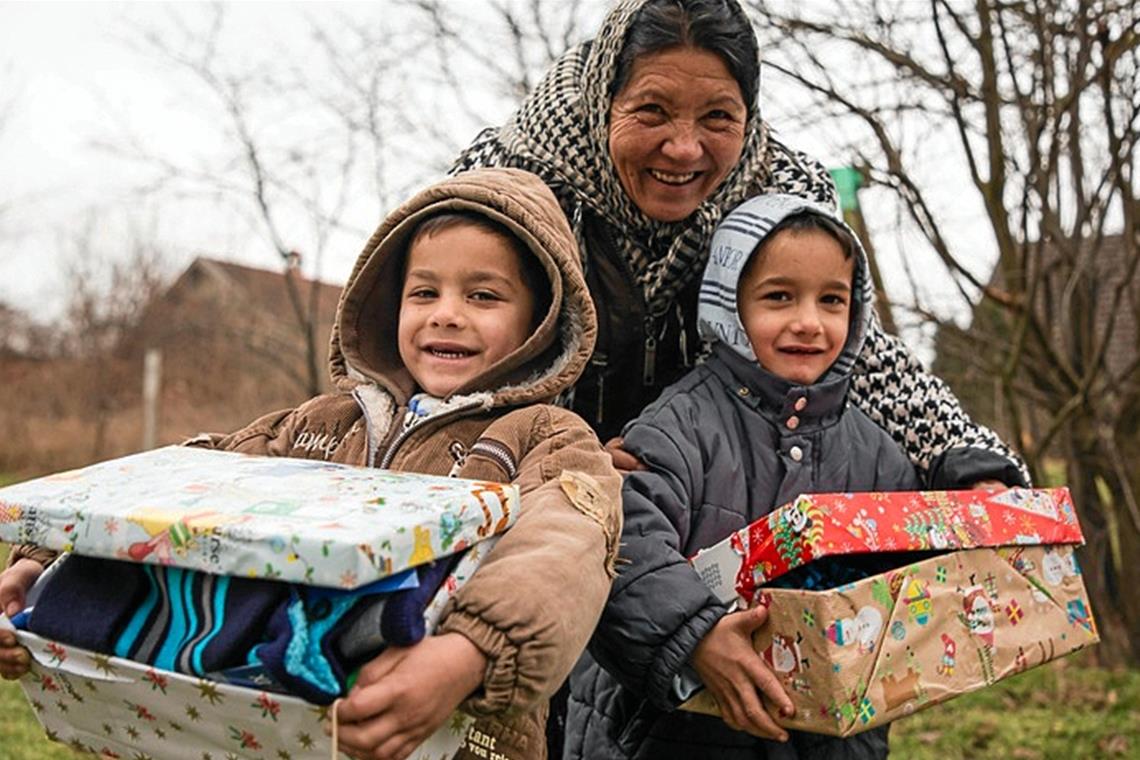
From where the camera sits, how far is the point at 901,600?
1.81 meters

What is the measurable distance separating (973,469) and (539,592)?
1141 millimetres

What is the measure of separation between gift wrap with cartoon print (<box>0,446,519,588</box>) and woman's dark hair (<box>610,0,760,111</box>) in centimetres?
111

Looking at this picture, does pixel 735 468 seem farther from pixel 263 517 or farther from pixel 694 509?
pixel 263 517

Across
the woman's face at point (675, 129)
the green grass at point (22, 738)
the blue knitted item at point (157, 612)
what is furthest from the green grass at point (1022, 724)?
the blue knitted item at point (157, 612)

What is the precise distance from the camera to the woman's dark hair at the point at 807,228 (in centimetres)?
227

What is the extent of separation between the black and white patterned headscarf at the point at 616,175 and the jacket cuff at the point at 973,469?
1.91 ft

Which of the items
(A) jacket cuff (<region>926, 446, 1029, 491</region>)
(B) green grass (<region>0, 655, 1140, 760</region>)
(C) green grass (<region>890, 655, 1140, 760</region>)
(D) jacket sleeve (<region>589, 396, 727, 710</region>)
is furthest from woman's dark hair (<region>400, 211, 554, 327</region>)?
(B) green grass (<region>0, 655, 1140, 760</region>)

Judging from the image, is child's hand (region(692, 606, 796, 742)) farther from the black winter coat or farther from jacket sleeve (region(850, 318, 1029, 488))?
jacket sleeve (region(850, 318, 1029, 488))

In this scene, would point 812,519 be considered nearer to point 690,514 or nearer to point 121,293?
point 690,514

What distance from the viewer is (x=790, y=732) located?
2.06 meters

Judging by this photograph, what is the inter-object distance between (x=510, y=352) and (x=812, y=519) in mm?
566

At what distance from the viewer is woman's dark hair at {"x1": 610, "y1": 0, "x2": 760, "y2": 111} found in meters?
2.30

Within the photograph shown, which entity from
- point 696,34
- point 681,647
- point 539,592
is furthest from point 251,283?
point 539,592

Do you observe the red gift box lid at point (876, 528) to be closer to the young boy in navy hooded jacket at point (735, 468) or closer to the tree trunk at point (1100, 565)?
the young boy in navy hooded jacket at point (735, 468)
